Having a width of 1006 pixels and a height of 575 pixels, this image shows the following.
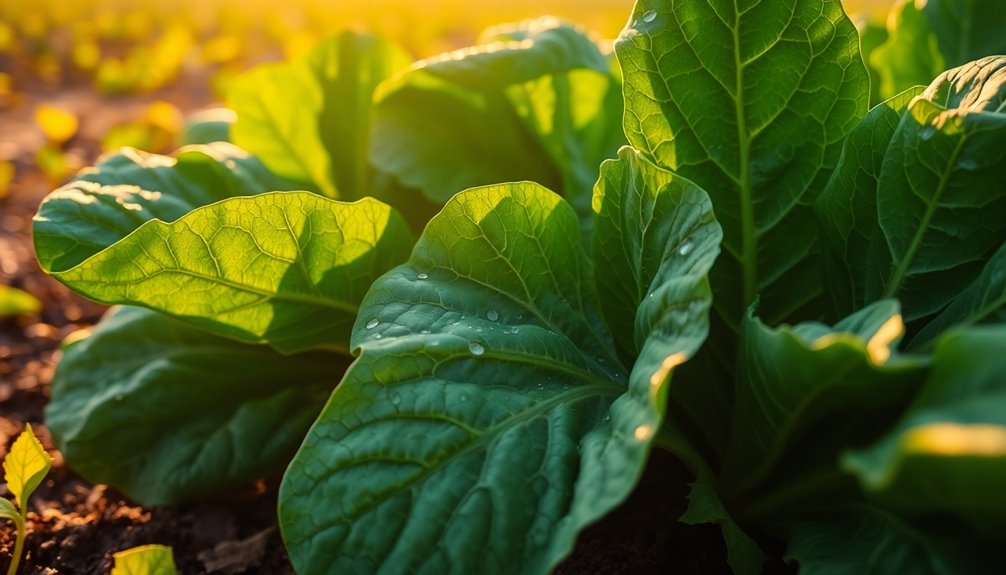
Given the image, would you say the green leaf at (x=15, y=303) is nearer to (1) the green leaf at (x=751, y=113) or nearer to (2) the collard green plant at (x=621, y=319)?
(2) the collard green plant at (x=621, y=319)

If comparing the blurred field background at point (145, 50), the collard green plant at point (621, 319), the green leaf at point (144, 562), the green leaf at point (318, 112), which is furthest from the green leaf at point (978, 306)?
the blurred field background at point (145, 50)

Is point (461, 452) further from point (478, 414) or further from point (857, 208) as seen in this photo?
point (857, 208)

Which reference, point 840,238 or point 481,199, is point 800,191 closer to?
point 840,238

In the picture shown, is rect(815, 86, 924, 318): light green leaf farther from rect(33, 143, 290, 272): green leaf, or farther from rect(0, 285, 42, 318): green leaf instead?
rect(0, 285, 42, 318): green leaf

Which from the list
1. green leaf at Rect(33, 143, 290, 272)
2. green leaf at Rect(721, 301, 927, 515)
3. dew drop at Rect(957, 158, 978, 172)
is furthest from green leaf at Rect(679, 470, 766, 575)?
green leaf at Rect(33, 143, 290, 272)

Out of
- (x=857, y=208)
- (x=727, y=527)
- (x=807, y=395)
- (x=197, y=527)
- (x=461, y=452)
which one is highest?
(x=857, y=208)

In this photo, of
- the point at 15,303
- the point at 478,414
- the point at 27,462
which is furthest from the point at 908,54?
the point at 15,303

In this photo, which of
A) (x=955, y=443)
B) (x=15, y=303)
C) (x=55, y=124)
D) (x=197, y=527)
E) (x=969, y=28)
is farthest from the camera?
(x=55, y=124)
